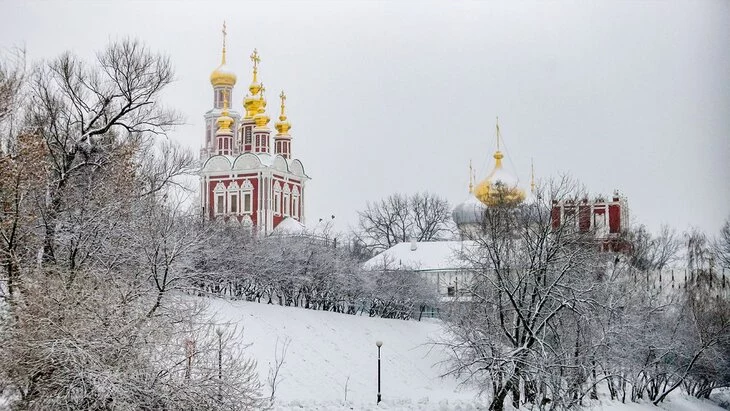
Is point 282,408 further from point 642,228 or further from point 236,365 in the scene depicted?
point 642,228

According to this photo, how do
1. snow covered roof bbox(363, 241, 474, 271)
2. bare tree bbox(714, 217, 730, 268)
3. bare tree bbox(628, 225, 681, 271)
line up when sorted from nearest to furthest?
1. bare tree bbox(714, 217, 730, 268)
2. bare tree bbox(628, 225, 681, 271)
3. snow covered roof bbox(363, 241, 474, 271)

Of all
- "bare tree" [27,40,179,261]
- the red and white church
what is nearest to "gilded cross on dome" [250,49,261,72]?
the red and white church

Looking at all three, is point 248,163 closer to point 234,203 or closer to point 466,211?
point 234,203

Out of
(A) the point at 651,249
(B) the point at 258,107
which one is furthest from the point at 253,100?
(A) the point at 651,249

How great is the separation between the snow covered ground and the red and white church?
14.2m

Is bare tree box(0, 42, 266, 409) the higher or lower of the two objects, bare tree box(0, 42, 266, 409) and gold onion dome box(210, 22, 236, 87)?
the lower

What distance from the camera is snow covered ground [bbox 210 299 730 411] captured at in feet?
54.1

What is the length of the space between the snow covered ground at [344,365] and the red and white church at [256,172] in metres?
14.2

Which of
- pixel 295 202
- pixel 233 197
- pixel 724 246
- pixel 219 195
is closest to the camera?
pixel 724 246

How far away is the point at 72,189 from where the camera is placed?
15.3m

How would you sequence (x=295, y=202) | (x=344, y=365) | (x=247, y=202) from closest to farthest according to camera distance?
1. (x=344, y=365)
2. (x=247, y=202)
3. (x=295, y=202)

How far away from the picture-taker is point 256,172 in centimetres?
3897

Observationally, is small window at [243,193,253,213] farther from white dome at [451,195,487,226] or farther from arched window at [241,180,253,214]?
white dome at [451,195,487,226]

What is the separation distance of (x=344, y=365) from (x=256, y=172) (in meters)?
19.8
